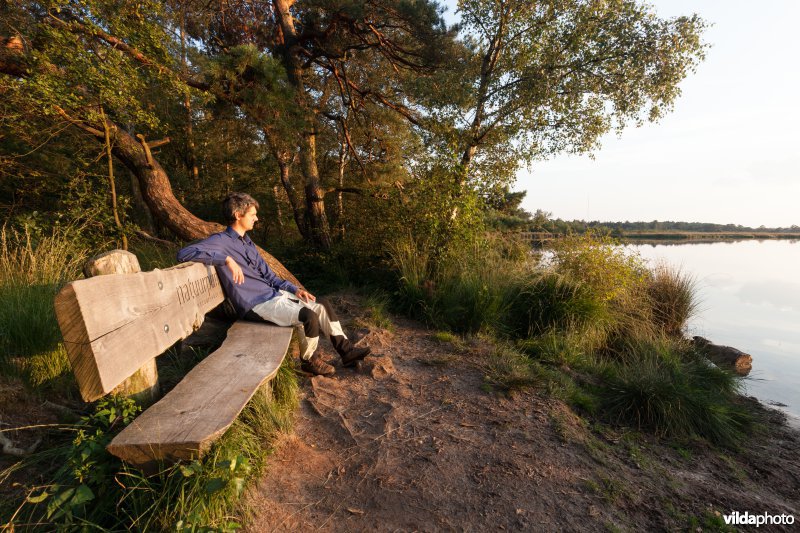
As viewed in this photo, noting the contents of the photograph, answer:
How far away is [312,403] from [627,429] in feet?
8.74

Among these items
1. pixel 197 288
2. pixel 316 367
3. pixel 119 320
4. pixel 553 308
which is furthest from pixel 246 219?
pixel 553 308

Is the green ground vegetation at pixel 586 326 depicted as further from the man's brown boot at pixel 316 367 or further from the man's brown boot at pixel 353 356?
the man's brown boot at pixel 316 367

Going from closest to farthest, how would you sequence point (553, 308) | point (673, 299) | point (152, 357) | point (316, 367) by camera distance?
point (152, 357) → point (316, 367) → point (553, 308) → point (673, 299)

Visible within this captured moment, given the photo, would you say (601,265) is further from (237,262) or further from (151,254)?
(151,254)

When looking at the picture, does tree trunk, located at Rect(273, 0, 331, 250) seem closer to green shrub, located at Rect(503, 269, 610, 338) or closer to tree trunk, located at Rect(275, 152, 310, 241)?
tree trunk, located at Rect(275, 152, 310, 241)

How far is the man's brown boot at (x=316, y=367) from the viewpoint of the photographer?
3479mm

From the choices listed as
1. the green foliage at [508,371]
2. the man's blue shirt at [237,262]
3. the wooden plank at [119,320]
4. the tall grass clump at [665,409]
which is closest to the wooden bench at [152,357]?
the wooden plank at [119,320]

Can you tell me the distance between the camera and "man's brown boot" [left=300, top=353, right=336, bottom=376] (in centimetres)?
348

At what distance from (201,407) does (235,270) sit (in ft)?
5.12

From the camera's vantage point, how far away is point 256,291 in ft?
11.1

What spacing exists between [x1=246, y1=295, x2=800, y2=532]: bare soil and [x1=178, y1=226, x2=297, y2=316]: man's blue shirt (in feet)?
2.84

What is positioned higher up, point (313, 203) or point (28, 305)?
point (313, 203)

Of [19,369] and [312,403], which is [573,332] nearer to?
[312,403]

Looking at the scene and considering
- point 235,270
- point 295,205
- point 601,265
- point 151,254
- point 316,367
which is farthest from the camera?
point 295,205
